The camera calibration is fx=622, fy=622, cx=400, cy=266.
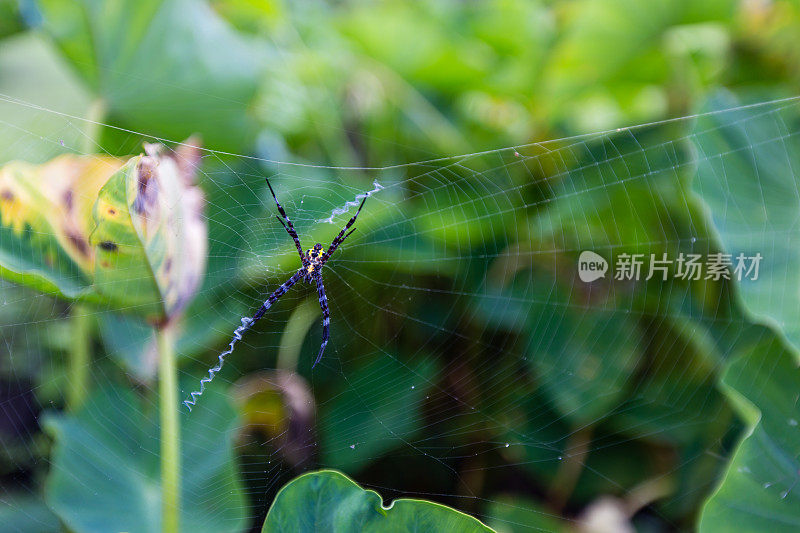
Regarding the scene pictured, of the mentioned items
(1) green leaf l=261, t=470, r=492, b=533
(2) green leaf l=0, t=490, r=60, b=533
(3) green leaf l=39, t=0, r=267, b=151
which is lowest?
(2) green leaf l=0, t=490, r=60, b=533

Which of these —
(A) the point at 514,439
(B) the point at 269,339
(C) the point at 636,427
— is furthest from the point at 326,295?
(C) the point at 636,427

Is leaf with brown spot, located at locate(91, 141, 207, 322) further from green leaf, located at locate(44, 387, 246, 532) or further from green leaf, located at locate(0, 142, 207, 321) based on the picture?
green leaf, located at locate(44, 387, 246, 532)

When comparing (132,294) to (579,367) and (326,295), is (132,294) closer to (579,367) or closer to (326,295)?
(326,295)

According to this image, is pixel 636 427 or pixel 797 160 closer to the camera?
pixel 797 160

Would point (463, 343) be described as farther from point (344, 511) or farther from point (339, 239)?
point (344, 511)

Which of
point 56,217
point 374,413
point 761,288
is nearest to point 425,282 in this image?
point 374,413

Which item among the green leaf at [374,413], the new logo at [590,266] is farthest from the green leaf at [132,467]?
the new logo at [590,266]

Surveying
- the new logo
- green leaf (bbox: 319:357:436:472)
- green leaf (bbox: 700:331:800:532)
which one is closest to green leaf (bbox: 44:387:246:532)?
green leaf (bbox: 319:357:436:472)

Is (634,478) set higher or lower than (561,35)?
lower
